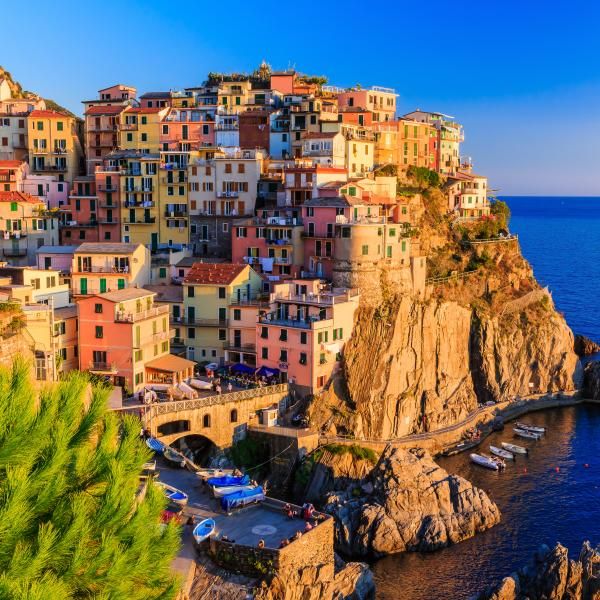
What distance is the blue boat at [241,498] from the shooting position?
44344 millimetres

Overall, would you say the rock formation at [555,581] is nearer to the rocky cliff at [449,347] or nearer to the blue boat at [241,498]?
the blue boat at [241,498]

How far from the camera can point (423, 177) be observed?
93.2 meters

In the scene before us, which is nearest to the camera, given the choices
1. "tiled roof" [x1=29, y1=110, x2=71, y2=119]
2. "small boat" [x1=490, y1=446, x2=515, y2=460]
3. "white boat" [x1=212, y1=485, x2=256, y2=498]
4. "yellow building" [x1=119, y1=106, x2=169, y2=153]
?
"white boat" [x1=212, y1=485, x2=256, y2=498]

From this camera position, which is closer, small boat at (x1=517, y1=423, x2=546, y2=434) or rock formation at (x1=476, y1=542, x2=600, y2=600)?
rock formation at (x1=476, y1=542, x2=600, y2=600)

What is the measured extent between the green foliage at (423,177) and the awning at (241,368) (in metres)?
35.4

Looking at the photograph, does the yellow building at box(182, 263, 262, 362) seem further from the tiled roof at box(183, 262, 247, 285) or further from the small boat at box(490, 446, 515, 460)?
the small boat at box(490, 446, 515, 460)

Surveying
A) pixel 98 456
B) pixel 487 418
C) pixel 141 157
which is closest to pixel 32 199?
pixel 141 157

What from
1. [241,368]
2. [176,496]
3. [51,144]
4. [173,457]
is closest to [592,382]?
[241,368]

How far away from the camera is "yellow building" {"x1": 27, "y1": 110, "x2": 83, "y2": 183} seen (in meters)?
94.5

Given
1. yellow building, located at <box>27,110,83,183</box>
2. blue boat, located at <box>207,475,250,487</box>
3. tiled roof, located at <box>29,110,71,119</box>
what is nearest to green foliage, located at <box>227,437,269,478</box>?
blue boat, located at <box>207,475,250,487</box>

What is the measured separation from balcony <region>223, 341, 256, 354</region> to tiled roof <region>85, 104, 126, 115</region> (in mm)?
39956

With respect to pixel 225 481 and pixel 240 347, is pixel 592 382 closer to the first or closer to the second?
pixel 240 347

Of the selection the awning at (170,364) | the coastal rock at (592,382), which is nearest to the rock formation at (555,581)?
the awning at (170,364)

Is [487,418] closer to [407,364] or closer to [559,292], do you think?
[407,364]
